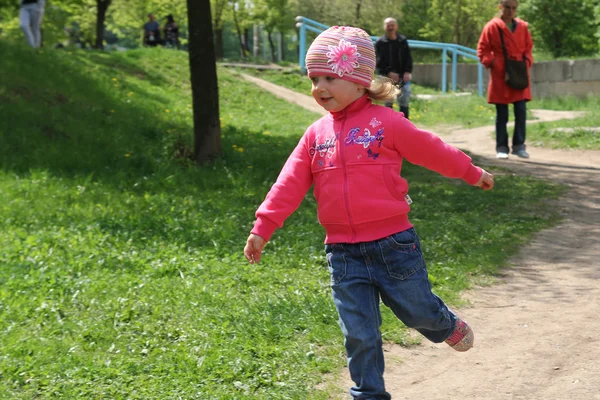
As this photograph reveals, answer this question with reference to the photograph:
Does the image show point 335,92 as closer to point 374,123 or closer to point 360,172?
point 374,123

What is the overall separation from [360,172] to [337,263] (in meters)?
0.42

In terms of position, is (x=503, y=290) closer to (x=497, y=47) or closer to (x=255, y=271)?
(x=255, y=271)

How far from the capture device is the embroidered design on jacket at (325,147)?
3.65m

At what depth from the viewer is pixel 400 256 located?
3621mm

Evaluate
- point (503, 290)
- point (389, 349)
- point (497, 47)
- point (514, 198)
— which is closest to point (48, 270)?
point (389, 349)

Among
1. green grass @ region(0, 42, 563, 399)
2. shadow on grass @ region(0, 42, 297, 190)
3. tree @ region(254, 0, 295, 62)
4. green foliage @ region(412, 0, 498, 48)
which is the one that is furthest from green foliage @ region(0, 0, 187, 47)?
green grass @ region(0, 42, 563, 399)

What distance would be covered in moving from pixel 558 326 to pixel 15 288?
12.0ft

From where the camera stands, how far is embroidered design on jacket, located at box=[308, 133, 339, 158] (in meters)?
3.65

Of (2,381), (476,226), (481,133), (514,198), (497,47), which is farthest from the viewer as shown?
(481,133)

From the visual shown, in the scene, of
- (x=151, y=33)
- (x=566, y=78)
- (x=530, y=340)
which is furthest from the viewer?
(x=151, y=33)

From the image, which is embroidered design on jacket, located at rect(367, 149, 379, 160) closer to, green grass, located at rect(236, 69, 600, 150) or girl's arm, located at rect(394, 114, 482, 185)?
girl's arm, located at rect(394, 114, 482, 185)

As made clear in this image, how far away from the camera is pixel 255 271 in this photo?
6.22m

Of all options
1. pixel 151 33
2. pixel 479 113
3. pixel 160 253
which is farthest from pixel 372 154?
pixel 151 33

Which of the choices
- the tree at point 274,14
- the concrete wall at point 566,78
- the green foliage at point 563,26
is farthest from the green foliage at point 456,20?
the tree at point 274,14
